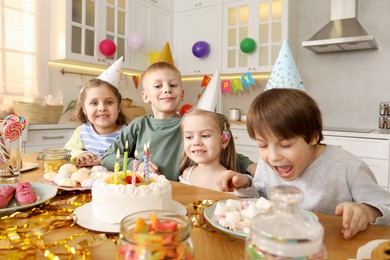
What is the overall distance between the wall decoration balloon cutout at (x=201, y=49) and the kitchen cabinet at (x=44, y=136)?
1.71 metres

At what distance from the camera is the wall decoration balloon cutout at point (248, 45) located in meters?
3.43

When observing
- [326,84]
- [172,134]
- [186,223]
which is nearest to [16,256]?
[186,223]

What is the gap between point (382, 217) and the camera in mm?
736

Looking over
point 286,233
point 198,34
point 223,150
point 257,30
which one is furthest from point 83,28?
point 286,233

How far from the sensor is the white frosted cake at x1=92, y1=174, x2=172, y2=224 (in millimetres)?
664

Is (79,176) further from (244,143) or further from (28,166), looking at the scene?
(244,143)

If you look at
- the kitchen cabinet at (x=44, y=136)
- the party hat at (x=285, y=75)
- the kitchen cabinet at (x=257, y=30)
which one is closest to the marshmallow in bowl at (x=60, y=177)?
the party hat at (x=285, y=75)

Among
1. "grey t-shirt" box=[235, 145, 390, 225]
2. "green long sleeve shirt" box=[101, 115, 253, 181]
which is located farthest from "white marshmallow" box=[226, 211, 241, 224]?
"green long sleeve shirt" box=[101, 115, 253, 181]

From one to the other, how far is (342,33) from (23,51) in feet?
9.51

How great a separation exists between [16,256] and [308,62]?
350 cm

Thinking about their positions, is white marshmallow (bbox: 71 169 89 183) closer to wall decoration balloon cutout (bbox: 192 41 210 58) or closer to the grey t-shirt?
the grey t-shirt

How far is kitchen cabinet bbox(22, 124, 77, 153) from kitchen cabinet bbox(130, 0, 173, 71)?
1188 mm

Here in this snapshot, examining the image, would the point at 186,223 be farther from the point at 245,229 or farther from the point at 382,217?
the point at 382,217

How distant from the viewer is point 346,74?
3.34 meters
